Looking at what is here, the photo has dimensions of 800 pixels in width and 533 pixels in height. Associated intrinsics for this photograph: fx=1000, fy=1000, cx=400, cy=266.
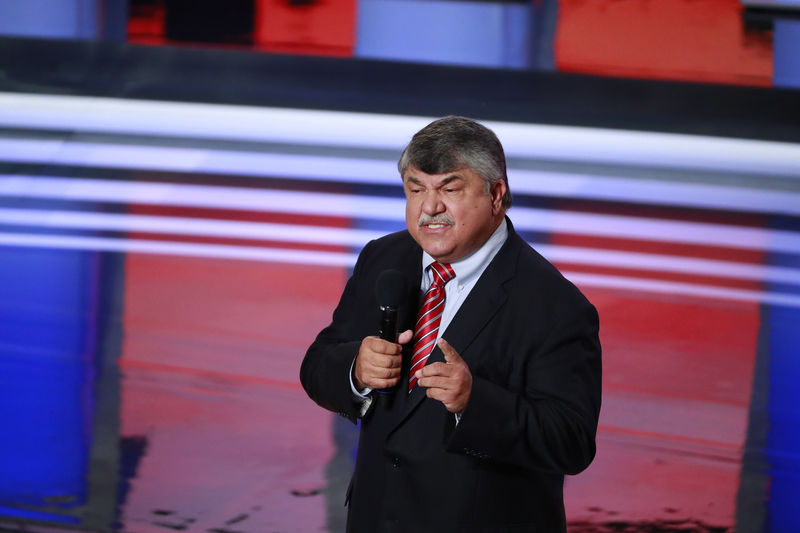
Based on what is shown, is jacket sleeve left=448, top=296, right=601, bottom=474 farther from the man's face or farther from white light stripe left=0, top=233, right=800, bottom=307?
white light stripe left=0, top=233, right=800, bottom=307

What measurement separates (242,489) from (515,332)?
1.76 meters

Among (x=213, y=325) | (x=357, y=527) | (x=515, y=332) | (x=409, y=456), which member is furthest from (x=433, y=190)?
(x=213, y=325)

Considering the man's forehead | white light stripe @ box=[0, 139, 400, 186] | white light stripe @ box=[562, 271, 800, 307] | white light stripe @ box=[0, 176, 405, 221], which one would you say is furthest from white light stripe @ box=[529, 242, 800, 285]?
the man's forehead

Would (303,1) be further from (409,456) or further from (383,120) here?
(409,456)

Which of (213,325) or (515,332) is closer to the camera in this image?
(515,332)

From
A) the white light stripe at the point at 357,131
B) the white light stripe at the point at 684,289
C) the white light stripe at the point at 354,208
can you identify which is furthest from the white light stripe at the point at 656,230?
the white light stripe at the point at 357,131

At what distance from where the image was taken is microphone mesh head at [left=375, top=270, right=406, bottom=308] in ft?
5.22

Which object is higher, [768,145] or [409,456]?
[768,145]

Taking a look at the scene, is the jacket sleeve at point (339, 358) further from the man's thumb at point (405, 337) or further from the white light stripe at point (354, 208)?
the white light stripe at point (354, 208)

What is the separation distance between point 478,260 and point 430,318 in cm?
13

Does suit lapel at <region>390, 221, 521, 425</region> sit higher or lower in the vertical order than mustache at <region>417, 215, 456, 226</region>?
lower

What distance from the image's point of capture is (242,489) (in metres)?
3.12

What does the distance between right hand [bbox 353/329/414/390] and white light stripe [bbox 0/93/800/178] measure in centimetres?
446

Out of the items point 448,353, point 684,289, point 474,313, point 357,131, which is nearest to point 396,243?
point 474,313
